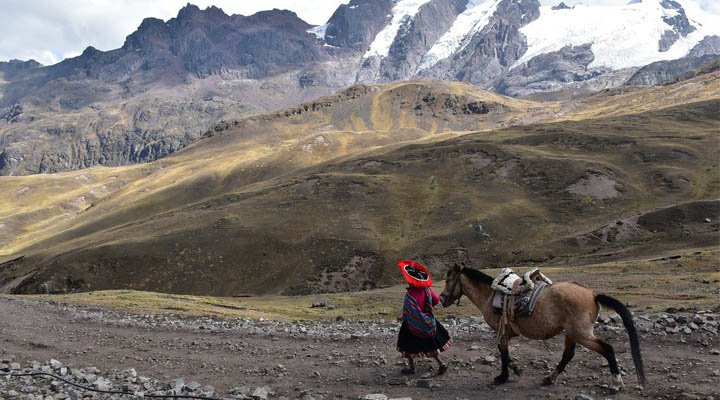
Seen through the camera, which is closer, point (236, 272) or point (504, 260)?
point (504, 260)

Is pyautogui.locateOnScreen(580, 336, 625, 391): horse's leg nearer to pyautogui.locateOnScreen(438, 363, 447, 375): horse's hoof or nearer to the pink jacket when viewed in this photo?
pyautogui.locateOnScreen(438, 363, 447, 375): horse's hoof

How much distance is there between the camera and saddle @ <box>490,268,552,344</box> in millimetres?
14820

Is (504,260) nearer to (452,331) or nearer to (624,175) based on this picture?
(624,175)

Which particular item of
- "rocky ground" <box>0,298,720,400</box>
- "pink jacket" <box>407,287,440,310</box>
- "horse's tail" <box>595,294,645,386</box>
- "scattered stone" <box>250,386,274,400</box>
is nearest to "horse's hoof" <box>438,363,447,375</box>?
"rocky ground" <box>0,298,720,400</box>

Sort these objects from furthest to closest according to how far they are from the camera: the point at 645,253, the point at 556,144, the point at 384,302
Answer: the point at 556,144
the point at 645,253
the point at 384,302

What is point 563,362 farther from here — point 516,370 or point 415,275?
point 415,275

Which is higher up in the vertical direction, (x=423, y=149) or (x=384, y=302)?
(x=423, y=149)

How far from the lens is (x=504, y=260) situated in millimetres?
86062

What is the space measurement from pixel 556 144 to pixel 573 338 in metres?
146

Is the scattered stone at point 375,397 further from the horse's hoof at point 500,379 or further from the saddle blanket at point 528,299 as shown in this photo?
the saddle blanket at point 528,299

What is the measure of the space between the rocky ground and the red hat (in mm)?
3079

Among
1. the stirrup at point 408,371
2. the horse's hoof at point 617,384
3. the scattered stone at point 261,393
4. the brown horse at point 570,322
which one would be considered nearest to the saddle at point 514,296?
the brown horse at point 570,322

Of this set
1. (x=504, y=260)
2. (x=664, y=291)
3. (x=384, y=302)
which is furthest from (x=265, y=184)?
(x=664, y=291)

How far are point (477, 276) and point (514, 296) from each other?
158cm
